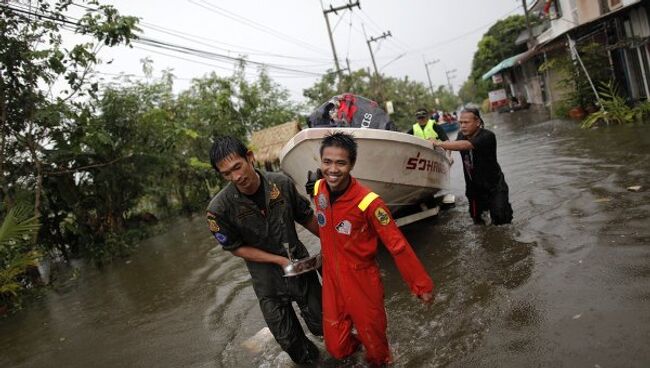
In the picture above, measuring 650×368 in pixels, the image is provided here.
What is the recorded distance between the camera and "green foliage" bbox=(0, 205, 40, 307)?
5.47 m

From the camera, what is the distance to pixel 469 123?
471 centimetres

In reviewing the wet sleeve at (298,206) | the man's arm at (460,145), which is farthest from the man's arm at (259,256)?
the man's arm at (460,145)

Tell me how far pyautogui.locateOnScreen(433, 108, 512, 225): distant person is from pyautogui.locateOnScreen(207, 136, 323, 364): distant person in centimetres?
242

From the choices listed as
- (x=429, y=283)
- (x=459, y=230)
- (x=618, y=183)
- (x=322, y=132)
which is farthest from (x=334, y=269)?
(x=618, y=183)

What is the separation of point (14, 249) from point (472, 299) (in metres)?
7.23

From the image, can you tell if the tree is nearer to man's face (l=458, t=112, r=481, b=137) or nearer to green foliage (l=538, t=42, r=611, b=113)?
man's face (l=458, t=112, r=481, b=137)

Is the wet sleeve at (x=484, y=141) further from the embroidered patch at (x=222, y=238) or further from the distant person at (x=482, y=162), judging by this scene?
the embroidered patch at (x=222, y=238)

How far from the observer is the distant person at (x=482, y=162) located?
4.71m

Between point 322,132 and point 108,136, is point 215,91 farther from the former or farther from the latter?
point 322,132

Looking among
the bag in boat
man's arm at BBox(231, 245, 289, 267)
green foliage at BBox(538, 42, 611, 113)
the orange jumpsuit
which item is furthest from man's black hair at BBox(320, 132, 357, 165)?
green foliage at BBox(538, 42, 611, 113)

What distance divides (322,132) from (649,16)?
1125cm

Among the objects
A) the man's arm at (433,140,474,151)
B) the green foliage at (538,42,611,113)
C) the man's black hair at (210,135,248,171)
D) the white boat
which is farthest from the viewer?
the green foliage at (538,42,611,113)

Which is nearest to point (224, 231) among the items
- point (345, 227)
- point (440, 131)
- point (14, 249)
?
point (345, 227)

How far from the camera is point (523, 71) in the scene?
29.4 m
